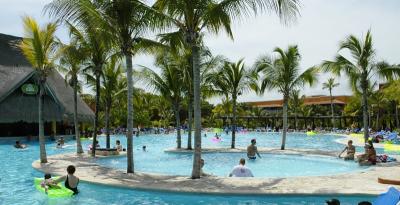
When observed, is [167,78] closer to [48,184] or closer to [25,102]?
[48,184]

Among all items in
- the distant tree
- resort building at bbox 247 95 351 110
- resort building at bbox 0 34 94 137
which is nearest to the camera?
resort building at bbox 0 34 94 137

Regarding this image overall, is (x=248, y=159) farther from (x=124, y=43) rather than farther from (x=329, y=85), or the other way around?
(x=329, y=85)

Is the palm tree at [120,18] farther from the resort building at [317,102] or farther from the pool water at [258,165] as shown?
the resort building at [317,102]

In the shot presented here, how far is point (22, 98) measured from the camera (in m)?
32.2

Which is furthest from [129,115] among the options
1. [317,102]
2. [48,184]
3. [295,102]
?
[317,102]

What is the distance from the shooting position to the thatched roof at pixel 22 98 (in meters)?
30.8

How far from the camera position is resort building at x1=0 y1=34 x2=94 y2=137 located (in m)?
31.0

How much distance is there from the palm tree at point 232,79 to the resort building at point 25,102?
43.6 ft

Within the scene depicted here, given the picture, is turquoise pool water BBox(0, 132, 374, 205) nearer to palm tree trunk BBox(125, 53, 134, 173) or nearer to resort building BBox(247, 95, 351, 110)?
palm tree trunk BBox(125, 53, 134, 173)

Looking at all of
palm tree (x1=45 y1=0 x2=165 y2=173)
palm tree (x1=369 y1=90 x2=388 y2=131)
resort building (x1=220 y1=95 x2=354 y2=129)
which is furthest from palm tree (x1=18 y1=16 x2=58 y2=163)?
resort building (x1=220 y1=95 x2=354 y2=129)

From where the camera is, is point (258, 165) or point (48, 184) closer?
point (48, 184)

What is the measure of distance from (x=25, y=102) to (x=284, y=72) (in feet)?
68.5

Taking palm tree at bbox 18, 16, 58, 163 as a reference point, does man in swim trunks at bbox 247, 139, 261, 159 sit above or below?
below

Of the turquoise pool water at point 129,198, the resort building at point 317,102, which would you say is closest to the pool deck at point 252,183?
the turquoise pool water at point 129,198
